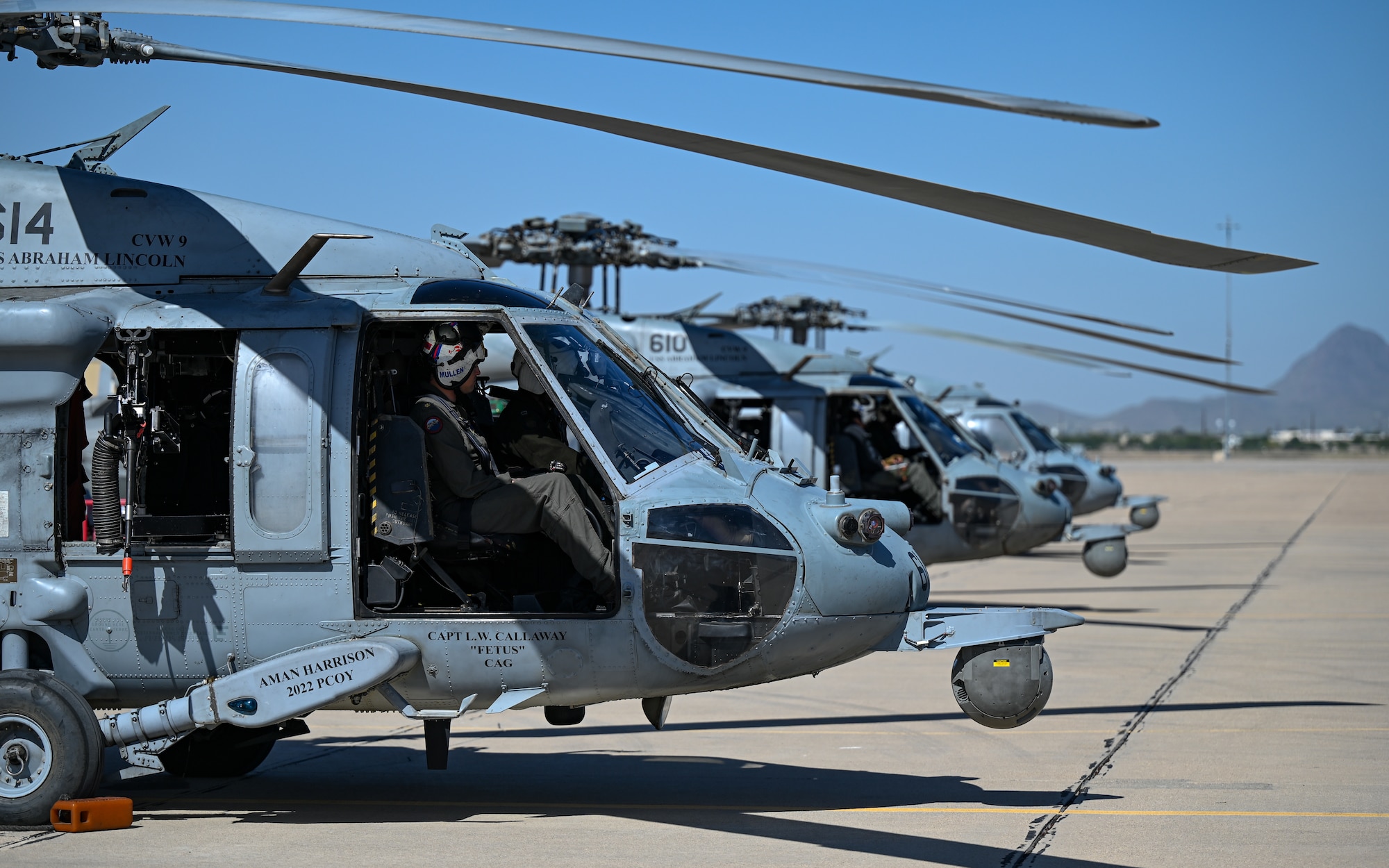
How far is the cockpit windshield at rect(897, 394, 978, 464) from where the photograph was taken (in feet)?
48.0

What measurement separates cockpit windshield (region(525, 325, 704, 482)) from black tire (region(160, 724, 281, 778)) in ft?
8.71

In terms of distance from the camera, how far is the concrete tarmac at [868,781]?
6000 millimetres

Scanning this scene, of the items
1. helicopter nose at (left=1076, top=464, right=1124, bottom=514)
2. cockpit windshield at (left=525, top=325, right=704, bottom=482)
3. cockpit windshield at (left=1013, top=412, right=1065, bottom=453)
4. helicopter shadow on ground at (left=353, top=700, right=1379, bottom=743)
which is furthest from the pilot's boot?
helicopter nose at (left=1076, top=464, right=1124, bottom=514)

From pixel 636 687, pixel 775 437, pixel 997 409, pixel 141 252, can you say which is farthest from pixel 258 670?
pixel 997 409

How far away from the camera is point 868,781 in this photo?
7406mm

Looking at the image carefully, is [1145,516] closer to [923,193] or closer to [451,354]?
[451,354]

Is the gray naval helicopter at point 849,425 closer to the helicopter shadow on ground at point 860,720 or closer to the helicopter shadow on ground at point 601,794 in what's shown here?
the helicopter shadow on ground at point 860,720

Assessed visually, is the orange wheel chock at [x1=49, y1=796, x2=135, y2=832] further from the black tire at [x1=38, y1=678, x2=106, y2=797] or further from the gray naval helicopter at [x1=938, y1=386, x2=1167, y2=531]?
the gray naval helicopter at [x1=938, y1=386, x2=1167, y2=531]

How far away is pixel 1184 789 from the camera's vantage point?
7.09 meters

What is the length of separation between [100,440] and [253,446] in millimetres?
691

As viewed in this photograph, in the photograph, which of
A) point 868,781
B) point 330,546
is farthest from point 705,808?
point 330,546

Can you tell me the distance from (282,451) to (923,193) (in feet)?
10.3

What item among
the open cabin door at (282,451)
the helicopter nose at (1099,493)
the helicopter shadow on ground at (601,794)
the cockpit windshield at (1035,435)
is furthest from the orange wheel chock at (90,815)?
the helicopter nose at (1099,493)

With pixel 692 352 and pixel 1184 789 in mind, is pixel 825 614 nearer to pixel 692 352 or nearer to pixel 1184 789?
pixel 1184 789
